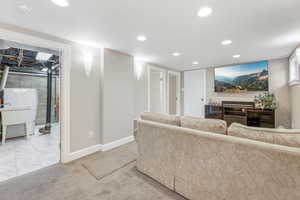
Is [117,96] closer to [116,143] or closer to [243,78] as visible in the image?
[116,143]

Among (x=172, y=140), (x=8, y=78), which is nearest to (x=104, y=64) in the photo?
(x=172, y=140)

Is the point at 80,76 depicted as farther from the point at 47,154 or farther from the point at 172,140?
the point at 172,140

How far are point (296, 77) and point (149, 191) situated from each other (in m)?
3.94

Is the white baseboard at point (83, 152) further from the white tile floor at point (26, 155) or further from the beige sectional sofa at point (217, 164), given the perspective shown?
the beige sectional sofa at point (217, 164)

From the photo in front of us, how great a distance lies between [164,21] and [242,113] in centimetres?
391

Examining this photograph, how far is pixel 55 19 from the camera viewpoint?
6.09 feet

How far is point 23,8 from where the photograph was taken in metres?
1.61

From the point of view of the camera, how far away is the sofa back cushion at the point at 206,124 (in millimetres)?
1435

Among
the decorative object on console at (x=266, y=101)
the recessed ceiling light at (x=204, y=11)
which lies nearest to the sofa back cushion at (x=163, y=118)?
the recessed ceiling light at (x=204, y=11)

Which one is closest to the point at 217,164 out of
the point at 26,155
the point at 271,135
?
the point at 271,135

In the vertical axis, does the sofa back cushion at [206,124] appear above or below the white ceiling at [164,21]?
below

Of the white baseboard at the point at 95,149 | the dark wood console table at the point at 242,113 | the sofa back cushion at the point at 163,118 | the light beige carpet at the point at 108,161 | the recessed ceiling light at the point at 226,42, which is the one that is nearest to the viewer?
the sofa back cushion at the point at 163,118

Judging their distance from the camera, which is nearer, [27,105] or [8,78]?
[27,105]

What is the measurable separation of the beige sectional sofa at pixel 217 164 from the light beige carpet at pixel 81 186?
183 millimetres
